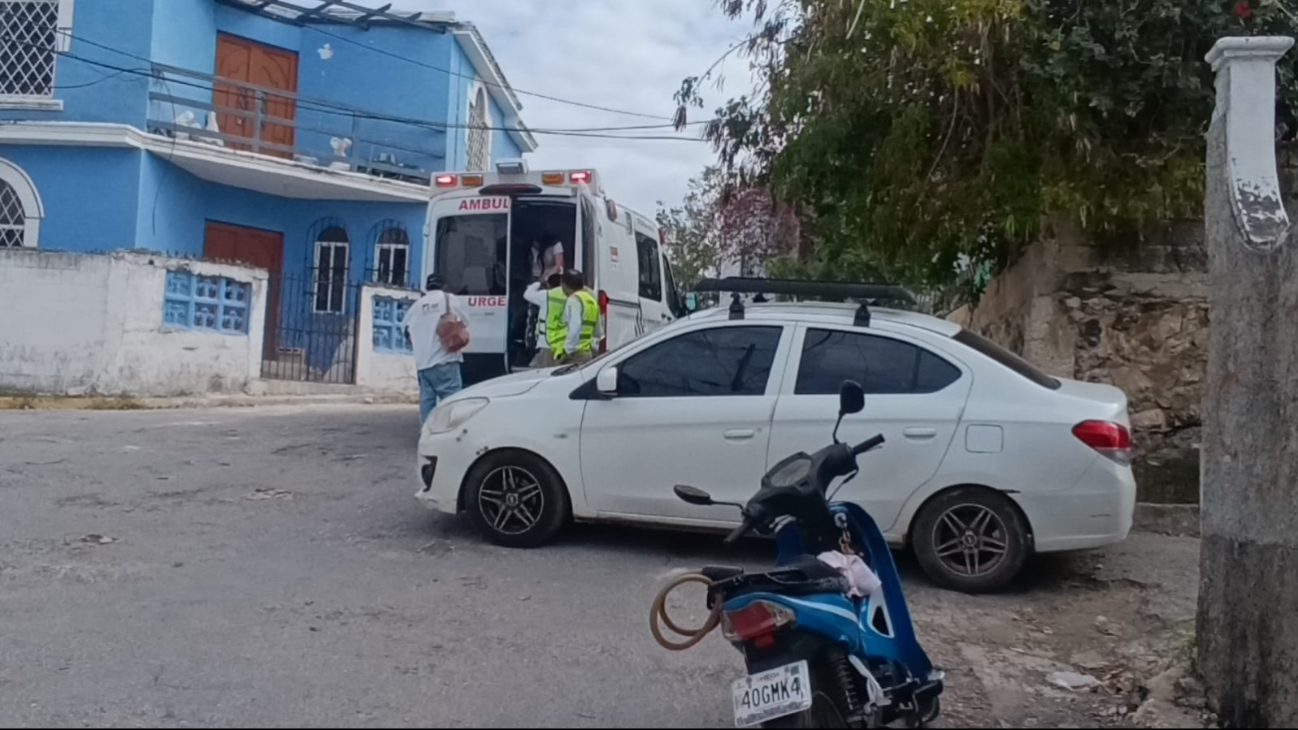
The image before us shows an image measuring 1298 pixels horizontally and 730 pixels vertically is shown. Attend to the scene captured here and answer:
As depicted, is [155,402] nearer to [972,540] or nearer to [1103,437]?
[972,540]

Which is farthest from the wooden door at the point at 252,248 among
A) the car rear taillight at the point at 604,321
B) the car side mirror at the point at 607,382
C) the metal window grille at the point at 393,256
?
the car side mirror at the point at 607,382

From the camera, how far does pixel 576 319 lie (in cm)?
1065

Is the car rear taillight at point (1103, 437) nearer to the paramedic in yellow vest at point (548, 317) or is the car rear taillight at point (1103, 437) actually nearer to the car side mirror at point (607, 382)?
the car side mirror at point (607, 382)

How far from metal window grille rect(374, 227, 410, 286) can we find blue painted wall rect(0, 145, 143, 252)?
4.54m

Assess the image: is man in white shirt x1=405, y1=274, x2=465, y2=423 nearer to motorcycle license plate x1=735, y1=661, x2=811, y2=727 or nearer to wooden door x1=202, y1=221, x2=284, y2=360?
motorcycle license plate x1=735, y1=661, x2=811, y2=727

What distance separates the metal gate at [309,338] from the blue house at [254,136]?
4 cm

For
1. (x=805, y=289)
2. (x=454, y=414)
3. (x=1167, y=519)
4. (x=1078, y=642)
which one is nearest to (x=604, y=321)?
(x=454, y=414)

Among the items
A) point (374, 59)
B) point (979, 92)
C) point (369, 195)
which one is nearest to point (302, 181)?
point (369, 195)

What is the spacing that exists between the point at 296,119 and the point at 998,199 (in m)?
16.1

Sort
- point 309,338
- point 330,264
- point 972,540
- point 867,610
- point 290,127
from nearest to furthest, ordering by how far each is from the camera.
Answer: point 867,610
point 972,540
point 309,338
point 290,127
point 330,264

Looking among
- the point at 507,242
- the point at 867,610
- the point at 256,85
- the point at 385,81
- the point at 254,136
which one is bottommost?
the point at 867,610

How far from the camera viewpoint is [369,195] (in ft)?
68.8

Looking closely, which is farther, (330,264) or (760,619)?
(330,264)

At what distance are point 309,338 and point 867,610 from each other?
15.8m
